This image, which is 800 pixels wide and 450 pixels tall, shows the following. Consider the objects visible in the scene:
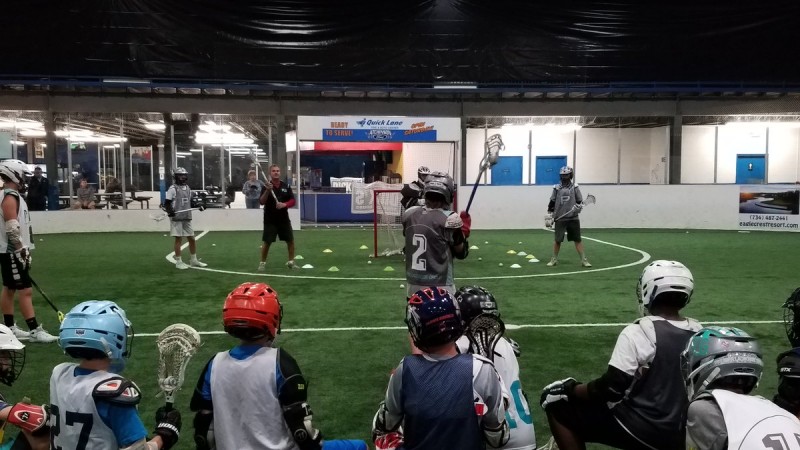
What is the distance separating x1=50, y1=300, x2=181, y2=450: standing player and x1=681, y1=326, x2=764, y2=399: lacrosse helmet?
2383 millimetres

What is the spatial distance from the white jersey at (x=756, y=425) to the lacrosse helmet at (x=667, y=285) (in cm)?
125

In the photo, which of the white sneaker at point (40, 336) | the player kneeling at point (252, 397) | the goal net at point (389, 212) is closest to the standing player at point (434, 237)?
the player kneeling at point (252, 397)

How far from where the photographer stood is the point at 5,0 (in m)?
21.0

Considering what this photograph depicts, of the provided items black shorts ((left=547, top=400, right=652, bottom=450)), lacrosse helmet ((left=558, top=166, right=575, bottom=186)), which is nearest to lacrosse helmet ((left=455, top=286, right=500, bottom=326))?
black shorts ((left=547, top=400, right=652, bottom=450))

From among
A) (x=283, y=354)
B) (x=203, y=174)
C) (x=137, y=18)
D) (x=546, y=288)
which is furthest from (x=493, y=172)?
(x=283, y=354)

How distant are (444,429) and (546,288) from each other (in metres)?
8.55

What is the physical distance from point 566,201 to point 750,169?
1960 cm

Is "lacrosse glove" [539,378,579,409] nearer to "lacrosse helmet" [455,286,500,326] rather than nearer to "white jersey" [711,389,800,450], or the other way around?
"lacrosse helmet" [455,286,500,326]

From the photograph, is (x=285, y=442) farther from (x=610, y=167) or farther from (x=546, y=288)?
(x=610, y=167)

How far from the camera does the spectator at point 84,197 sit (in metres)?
23.2

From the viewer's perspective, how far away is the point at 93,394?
2848 mm

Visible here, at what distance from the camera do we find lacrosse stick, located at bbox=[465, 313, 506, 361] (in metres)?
3.62

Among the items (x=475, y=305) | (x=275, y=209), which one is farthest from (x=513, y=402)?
(x=275, y=209)

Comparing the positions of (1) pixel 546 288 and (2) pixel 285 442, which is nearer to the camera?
(2) pixel 285 442
